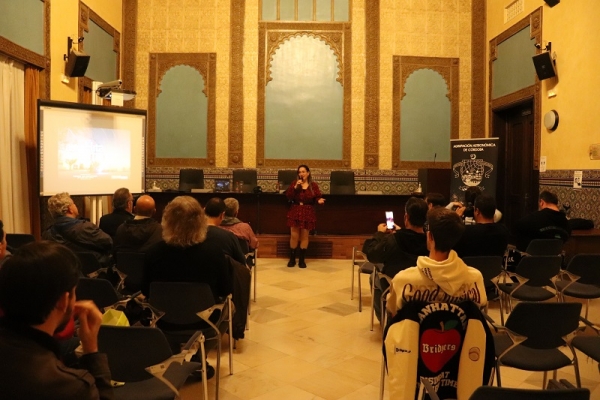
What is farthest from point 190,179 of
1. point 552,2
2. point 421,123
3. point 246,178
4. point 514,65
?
point 552,2

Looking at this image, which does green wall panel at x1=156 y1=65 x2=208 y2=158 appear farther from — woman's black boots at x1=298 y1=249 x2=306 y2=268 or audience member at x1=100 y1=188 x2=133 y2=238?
audience member at x1=100 y1=188 x2=133 y2=238

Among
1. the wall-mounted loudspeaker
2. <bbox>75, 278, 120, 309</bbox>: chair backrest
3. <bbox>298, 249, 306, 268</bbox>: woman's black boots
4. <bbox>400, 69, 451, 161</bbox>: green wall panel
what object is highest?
the wall-mounted loudspeaker

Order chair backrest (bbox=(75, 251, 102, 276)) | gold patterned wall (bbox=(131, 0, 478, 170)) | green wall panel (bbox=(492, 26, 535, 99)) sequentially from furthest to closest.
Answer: gold patterned wall (bbox=(131, 0, 478, 170)) < green wall panel (bbox=(492, 26, 535, 99)) < chair backrest (bbox=(75, 251, 102, 276))

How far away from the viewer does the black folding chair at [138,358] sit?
2.06 metres

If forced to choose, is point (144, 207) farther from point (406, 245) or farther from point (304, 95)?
point (304, 95)

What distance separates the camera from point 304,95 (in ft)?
32.8

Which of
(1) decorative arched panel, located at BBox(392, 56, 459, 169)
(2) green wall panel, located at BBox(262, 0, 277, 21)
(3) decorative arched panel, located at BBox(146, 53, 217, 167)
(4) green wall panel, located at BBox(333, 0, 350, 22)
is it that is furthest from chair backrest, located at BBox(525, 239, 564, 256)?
(2) green wall panel, located at BBox(262, 0, 277, 21)

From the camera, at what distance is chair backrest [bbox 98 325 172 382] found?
6.75ft

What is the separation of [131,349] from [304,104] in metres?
8.29

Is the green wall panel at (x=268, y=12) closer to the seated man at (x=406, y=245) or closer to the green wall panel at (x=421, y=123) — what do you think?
the green wall panel at (x=421, y=123)

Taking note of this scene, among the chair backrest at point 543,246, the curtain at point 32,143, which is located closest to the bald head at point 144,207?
the curtain at point 32,143

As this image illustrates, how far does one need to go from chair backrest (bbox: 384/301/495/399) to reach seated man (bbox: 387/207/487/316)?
6 cm

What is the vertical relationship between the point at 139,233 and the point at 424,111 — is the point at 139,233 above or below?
below

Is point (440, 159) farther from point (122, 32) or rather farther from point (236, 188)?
point (122, 32)
